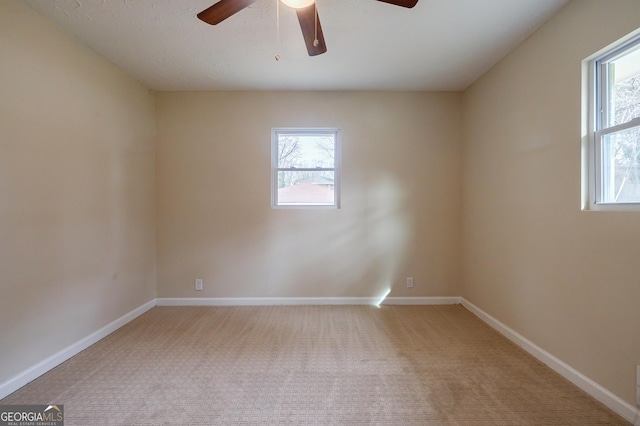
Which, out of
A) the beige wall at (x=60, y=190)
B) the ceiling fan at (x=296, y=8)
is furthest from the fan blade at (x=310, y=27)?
the beige wall at (x=60, y=190)

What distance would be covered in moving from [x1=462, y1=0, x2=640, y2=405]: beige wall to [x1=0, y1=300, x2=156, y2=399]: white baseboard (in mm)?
3674

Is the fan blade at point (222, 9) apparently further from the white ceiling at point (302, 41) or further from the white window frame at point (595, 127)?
the white window frame at point (595, 127)

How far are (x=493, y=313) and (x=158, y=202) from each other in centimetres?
385

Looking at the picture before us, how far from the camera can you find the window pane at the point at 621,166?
5.15 ft

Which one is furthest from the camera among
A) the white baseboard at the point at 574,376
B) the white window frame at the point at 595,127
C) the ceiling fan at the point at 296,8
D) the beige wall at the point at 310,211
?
the beige wall at the point at 310,211

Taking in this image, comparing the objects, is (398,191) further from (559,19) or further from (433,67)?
(559,19)

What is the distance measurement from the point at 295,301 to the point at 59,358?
6.80 feet

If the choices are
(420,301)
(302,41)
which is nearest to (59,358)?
(302,41)

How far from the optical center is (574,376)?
5.98ft

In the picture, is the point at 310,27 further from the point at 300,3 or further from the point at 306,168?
the point at 306,168

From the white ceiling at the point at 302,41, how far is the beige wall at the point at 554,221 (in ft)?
1.07

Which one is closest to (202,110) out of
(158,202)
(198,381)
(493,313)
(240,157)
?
(240,157)

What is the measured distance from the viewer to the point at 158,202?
10.8ft

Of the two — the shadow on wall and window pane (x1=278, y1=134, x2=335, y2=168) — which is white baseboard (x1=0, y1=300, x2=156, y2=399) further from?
window pane (x1=278, y1=134, x2=335, y2=168)
